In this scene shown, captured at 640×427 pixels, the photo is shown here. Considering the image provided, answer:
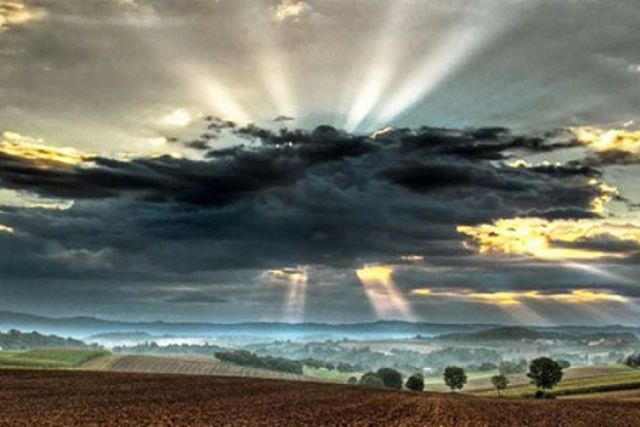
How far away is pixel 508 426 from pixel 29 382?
189 feet

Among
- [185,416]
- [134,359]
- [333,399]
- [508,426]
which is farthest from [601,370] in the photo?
[185,416]

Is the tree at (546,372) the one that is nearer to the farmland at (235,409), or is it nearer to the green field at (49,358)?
the farmland at (235,409)

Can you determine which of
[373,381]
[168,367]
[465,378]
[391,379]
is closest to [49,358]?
[168,367]

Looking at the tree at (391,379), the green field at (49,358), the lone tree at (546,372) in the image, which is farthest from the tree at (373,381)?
the green field at (49,358)

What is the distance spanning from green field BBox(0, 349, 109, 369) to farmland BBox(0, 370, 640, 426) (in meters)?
60.7

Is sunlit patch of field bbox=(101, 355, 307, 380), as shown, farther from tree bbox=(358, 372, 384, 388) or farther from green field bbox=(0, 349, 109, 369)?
tree bbox=(358, 372, 384, 388)

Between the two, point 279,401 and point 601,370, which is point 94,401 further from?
point 601,370

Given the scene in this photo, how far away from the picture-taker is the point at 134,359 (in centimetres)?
18112

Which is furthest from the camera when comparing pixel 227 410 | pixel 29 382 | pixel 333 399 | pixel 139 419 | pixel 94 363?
pixel 94 363

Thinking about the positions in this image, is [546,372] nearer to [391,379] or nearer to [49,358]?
[391,379]

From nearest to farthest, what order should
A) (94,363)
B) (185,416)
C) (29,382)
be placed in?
(185,416) < (29,382) < (94,363)

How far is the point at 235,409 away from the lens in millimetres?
59719

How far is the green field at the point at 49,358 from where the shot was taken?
144250 millimetres

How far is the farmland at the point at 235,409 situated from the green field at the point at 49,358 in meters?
60.7
